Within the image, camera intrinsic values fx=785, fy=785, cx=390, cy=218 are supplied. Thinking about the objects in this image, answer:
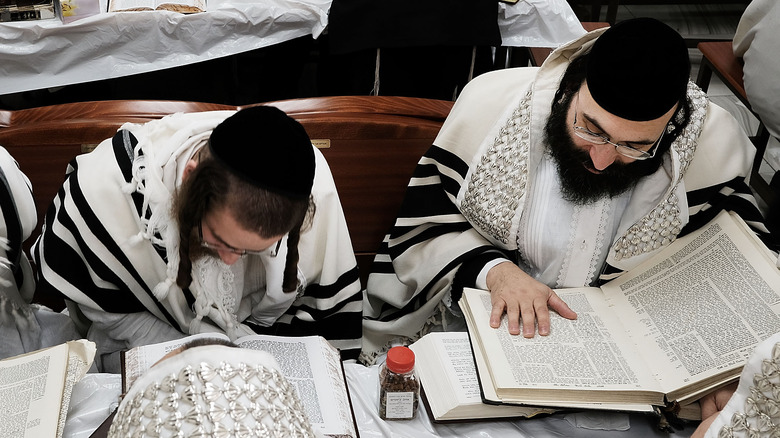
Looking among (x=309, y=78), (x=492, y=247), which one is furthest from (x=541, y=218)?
(x=309, y=78)

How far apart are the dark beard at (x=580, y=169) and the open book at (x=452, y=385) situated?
0.55 metres

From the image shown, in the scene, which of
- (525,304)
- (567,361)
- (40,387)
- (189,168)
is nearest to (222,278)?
(189,168)

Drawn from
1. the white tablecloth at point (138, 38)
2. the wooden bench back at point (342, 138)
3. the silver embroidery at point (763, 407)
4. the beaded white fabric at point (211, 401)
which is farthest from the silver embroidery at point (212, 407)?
the white tablecloth at point (138, 38)

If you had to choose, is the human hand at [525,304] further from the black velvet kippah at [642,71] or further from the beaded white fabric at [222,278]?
the beaded white fabric at [222,278]

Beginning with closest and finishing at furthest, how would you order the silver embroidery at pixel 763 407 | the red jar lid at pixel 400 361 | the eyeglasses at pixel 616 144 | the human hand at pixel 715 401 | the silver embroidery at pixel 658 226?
the silver embroidery at pixel 763 407 < the red jar lid at pixel 400 361 < the human hand at pixel 715 401 < the eyeglasses at pixel 616 144 < the silver embroidery at pixel 658 226

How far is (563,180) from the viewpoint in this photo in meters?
2.14

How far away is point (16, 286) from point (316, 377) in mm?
907

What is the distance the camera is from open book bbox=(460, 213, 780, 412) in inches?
69.0

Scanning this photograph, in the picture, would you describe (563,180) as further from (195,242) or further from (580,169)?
(195,242)

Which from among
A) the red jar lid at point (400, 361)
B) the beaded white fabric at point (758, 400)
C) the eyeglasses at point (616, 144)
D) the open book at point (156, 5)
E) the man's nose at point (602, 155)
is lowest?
the red jar lid at point (400, 361)

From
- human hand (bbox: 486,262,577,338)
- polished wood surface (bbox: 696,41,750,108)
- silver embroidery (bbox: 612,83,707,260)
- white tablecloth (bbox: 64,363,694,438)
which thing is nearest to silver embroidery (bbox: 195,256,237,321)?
white tablecloth (bbox: 64,363,694,438)

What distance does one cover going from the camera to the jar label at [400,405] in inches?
67.7

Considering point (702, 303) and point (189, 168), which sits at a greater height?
point (189, 168)

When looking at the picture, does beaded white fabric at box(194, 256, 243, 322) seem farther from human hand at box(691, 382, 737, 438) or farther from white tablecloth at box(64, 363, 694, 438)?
human hand at box(691, 382, 737, 438)
